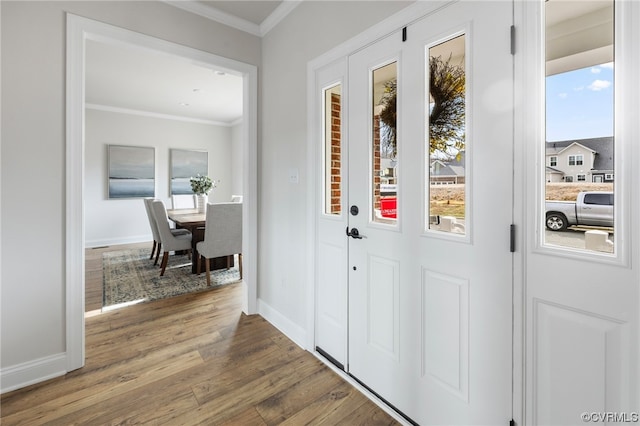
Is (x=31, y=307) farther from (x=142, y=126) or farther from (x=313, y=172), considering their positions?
(x=142, y=126)

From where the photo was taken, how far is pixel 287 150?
2.51 m

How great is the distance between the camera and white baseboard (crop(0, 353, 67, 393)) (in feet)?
5.98

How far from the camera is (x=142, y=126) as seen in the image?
6332mm

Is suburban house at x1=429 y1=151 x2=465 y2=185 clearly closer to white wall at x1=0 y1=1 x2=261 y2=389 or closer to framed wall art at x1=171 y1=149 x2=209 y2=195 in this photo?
white wall at x1=0 y1=1 x2=261 y2=389

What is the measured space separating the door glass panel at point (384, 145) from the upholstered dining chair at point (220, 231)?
2392mm

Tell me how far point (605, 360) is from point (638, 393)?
0.36 ft

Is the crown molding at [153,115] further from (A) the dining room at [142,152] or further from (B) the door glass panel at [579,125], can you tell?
(B) the door glass panel at [579,125]

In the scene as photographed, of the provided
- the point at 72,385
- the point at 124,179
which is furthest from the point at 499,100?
the point at 124,179

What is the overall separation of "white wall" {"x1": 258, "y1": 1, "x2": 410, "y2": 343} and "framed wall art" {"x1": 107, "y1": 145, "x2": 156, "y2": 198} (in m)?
4.70

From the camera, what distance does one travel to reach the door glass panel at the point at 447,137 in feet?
A: 4.50

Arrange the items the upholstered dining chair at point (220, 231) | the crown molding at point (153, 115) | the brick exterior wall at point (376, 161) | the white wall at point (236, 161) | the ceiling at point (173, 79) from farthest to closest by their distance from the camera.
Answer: the white wall at point (236, 161)
the crown molding at point (153, 115)
the upholstered dining chair at point (220, 231)
the ceiling at point (173, 79)
the brick exterior wall at point (376, 161)

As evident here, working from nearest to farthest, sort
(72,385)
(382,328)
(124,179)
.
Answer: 1. (382,328)
2. (72,385)
3. (124,179)

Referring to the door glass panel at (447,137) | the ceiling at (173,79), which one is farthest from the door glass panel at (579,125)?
the ceiling at (173,79)

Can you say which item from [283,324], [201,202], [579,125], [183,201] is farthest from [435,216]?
[183,201]
